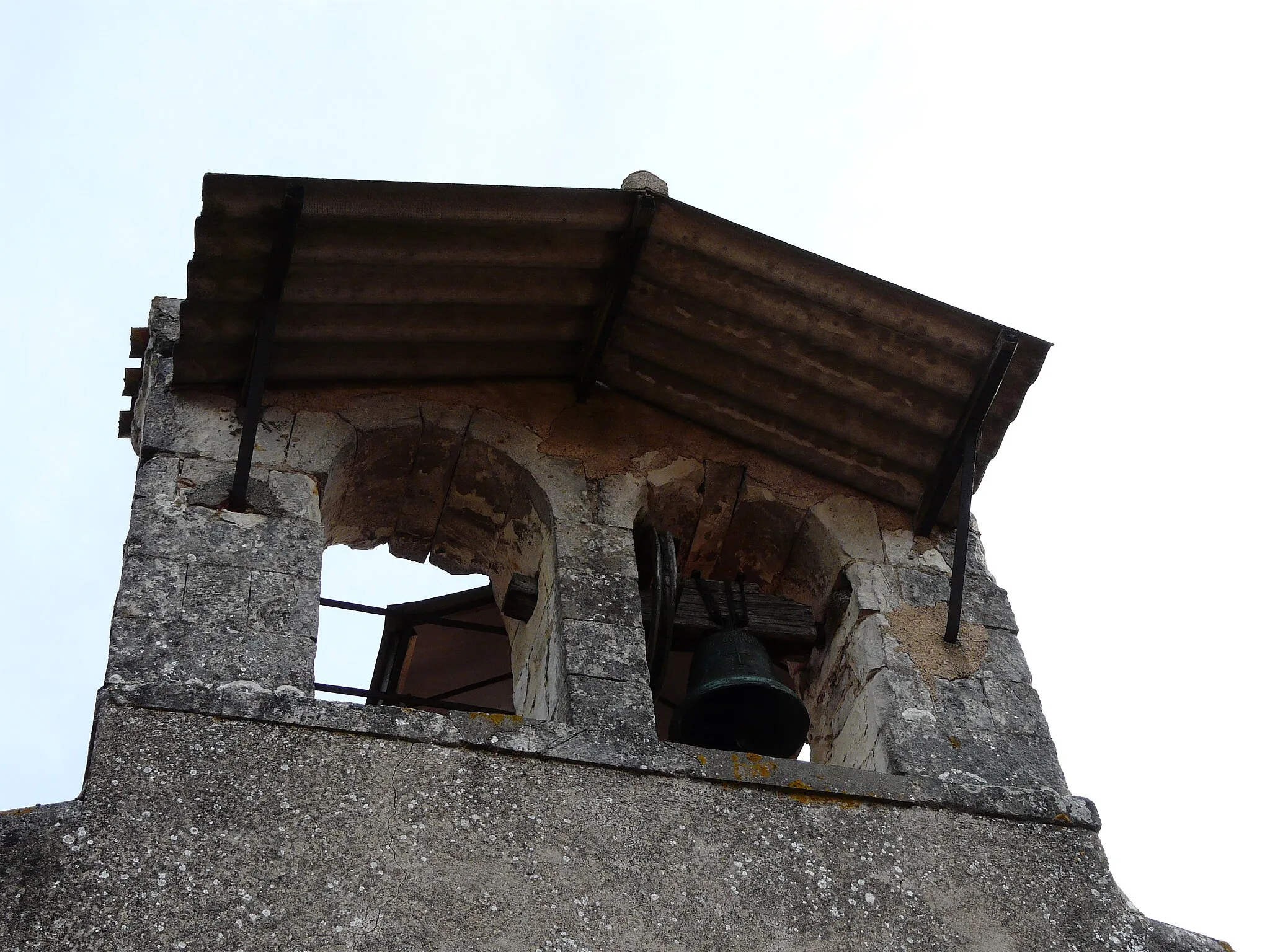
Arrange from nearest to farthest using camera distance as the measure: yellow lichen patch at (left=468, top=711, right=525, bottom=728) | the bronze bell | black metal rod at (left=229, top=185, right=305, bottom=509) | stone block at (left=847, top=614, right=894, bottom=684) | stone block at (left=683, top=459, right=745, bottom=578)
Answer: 1. yellow lichen patch at (left=468, top=711, right=525, bottom=728)
2. black metal rod at (left=229, top=185, right=305, bottom=509)
3. the bronze bell
4. stone block at (left=847, top=614, right=894, bottom=684)
5. stone block at (left=683, top=459, right=745, bottom=578)

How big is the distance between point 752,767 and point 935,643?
105cm

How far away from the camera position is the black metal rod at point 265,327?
486 centimetres

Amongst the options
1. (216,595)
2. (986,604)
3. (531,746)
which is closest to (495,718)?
(531,746)

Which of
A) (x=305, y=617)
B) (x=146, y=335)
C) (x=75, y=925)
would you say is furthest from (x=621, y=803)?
(x=146, y=335)

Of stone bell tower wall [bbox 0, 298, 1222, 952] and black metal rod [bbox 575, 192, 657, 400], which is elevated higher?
black metal rod [bbox 575, 192, 657, 400]

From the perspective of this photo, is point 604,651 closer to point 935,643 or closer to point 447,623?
point 935,643

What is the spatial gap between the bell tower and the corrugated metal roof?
0.04ft

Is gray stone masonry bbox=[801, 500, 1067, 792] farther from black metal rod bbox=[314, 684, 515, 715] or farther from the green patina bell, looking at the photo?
black metal rod bbox=[314, 684, 515, 715]

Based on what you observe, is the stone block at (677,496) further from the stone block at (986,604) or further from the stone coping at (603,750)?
→ the stone coping at (603,750)

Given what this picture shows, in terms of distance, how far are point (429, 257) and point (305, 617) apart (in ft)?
3.98

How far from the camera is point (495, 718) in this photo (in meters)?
4.44

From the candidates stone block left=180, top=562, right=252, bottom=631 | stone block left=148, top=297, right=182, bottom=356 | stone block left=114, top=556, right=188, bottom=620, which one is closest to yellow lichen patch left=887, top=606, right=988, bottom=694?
stone block left=180, top=562, right=252, bottom=631

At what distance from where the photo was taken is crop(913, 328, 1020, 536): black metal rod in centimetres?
545

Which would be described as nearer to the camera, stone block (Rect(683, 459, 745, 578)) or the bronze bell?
the bronze bell
